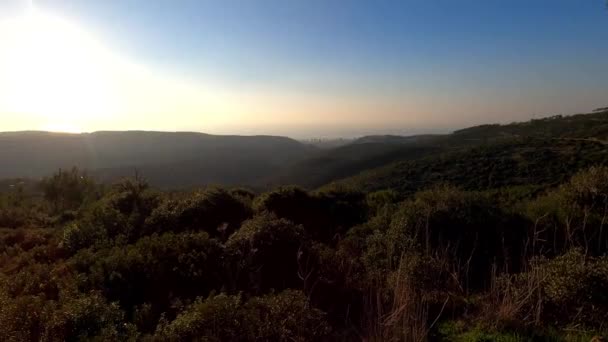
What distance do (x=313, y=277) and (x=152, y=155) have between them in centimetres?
13742

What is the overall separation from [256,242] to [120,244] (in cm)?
291

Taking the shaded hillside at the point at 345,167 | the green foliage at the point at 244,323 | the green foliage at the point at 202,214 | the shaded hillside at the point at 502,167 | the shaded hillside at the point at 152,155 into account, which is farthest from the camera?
the shaded hillside at the point at 152,155

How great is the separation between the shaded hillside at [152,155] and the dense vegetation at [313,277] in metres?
77.4

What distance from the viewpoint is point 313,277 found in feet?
18.1

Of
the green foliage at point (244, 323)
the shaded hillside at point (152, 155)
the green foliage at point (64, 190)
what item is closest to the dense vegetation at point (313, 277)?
the green foliage at point (244, 323)

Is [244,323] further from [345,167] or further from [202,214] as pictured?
[345,167]

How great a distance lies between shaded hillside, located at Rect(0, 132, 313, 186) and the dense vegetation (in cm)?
7740

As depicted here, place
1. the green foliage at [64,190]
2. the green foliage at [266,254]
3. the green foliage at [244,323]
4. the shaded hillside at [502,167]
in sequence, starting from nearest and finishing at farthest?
1. the green foliage at [244,323]
2. the green foliage at [266,254]
3. the shaded hillside at [502,167]
4. the green foliage at [64,190]

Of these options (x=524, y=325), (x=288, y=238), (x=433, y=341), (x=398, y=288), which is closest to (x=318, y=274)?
(x=288, y=238)

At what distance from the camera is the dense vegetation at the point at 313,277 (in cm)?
357

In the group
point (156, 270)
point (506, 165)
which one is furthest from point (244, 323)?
point (506, 165)

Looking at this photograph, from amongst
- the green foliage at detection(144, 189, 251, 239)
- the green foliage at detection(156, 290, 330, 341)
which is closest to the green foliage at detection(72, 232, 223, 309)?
the green foliage at detection(156, 290, 330, 341)

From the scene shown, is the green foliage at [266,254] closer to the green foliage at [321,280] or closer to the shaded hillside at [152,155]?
the green foliage at [321,280]

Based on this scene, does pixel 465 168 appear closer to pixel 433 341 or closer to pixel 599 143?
pixel 599 143
